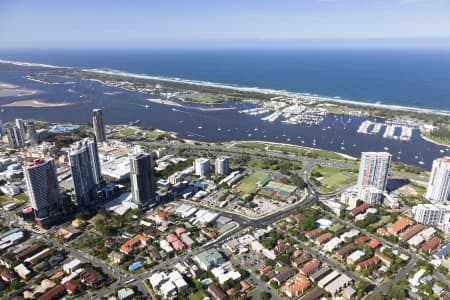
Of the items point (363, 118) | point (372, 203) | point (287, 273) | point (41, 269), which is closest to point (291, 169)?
point (372, 203)

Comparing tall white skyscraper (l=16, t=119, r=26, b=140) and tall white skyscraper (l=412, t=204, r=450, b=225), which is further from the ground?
tall white skyscraper (l=16, t=119, r=26, b=140)

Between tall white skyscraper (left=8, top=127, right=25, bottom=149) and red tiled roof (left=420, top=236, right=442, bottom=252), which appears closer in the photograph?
red tiled roof (left=420, top=236, right=442, bottom=252)

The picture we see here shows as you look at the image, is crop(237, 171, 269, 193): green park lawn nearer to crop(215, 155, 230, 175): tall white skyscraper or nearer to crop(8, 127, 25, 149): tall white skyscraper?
crop(215, 155, 230, 175): tall white skyscraper

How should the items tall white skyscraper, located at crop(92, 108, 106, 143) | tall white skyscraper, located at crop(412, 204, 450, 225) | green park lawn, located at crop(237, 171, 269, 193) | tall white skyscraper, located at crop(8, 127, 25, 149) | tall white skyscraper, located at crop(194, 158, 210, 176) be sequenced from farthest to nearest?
tall white skyscraper, located at crop(92, 108, 106, 143), tall white skyscraper, located at crop(8, 127, 25, 149), tall white skyscraper, located at crop(194, 158, 210, 176), green park lawn, located at crop(237, 171, 269, 193), tall white skyscraper, located at crop(412, 204, 450, 225)

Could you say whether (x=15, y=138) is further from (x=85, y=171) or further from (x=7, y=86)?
(x=7, y=86)

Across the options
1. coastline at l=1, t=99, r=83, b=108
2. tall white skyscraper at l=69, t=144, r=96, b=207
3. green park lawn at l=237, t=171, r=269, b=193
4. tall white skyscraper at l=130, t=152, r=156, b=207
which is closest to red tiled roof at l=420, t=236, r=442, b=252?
green park lawn at l=237, t=171, r=269, b=193

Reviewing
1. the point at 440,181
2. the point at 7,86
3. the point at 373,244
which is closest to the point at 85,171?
the point at 373,244

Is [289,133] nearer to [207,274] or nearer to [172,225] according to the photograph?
[172,225]
